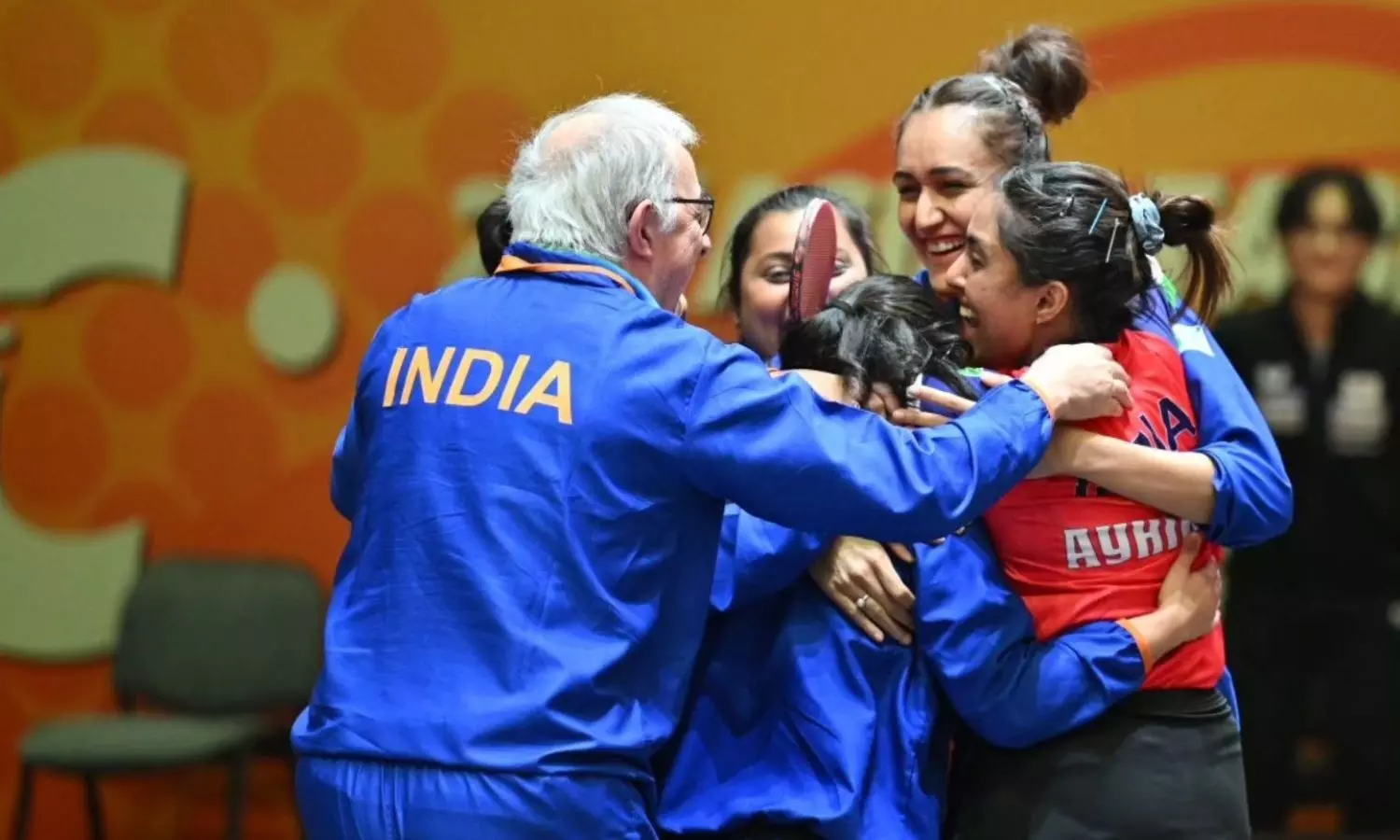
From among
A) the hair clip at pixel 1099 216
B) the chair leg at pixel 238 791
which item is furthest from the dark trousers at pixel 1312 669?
the hair clip at pixel 1099 216

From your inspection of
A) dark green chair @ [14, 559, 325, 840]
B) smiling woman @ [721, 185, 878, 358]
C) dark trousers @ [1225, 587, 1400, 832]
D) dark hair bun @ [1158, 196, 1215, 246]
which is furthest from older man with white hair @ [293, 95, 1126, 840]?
dark trousers @ [1225, 587, 1400, 832]

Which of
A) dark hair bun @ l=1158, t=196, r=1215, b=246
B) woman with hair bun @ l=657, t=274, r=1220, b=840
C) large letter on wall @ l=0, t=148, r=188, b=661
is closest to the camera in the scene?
woman with hair bun @ l=657, t=274, r=1220, b=840

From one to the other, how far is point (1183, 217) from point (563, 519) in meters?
1.01

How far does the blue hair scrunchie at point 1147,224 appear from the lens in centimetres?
226

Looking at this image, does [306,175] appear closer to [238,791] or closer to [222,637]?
[222,637]

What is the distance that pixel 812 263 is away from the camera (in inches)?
101

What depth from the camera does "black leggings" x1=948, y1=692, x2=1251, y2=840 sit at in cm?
216

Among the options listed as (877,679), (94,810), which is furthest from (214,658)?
(877,679)

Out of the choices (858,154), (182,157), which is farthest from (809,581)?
(182,157)

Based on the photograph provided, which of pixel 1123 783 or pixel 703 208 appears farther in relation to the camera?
pixel 703 208

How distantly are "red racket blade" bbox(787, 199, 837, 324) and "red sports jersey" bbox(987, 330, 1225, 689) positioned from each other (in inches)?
19.0

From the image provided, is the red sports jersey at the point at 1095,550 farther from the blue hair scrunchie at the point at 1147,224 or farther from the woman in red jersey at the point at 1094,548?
the blue hair scrunchie at the point at 1147,224

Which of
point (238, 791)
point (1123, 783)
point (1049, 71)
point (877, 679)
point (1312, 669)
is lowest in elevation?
point (238, 791)

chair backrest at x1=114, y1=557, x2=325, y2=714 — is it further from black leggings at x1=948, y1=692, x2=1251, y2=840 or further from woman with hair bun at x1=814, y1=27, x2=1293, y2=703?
black leggings at x1=948, y1=692, x2=1251, y2=840
